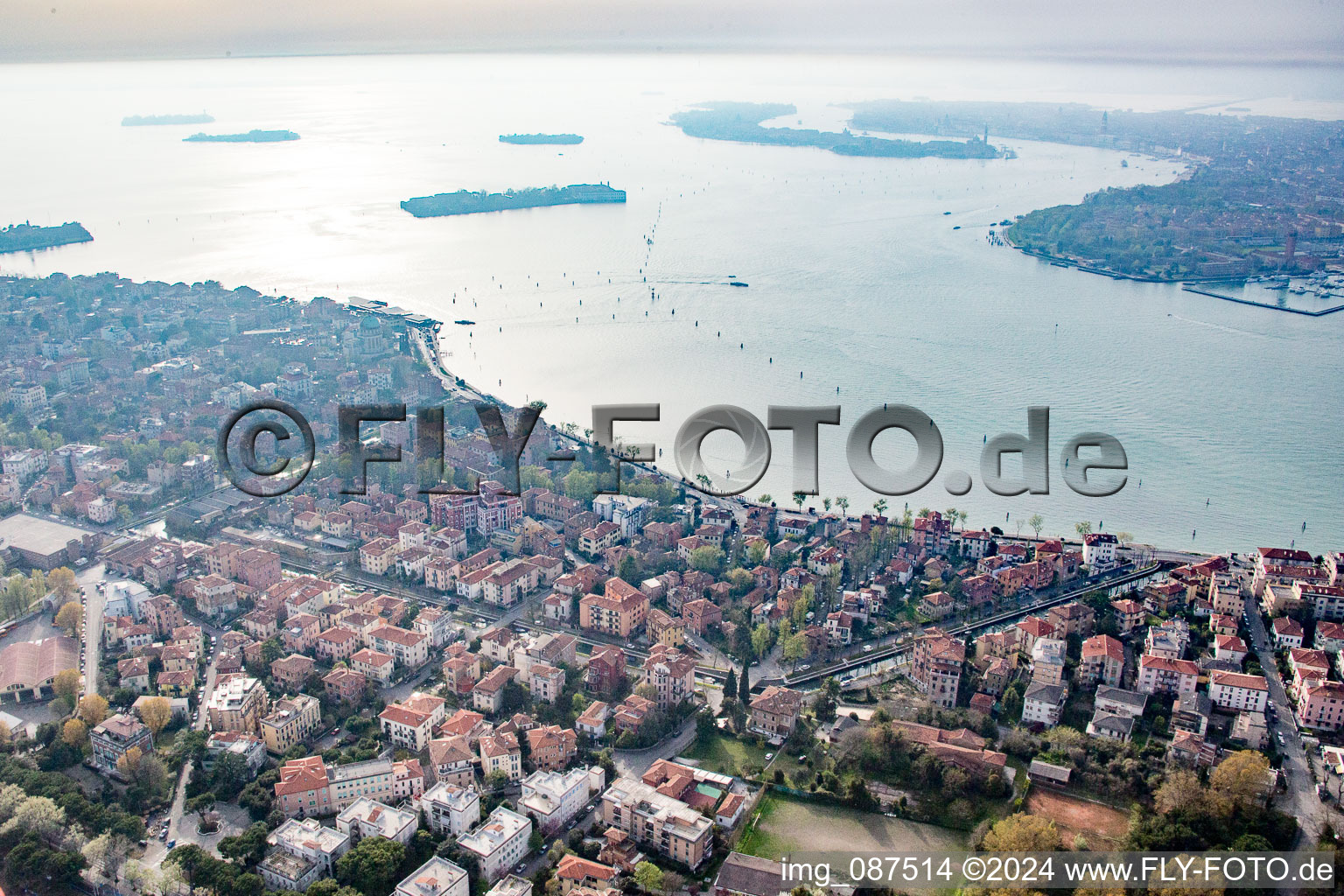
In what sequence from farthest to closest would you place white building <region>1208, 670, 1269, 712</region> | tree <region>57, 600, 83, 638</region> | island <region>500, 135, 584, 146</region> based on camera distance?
island <region>500, 135, 584, 146</region> → tree <region>57, 600, 83, 638</region> → white building <region>1208, 670, 1269, 712</region>

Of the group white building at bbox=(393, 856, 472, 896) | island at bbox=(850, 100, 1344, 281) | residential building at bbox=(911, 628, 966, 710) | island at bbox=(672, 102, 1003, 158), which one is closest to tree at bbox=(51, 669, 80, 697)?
white building at bbox=(393, 856, 472, 896)

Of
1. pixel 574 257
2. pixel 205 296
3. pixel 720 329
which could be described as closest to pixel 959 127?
pixel 574 257

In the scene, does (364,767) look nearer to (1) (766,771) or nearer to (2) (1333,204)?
(1) (766,771)

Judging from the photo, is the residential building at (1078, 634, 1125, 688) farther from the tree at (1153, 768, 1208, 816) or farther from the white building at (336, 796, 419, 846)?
the white building at (336, 796, 419, 846)

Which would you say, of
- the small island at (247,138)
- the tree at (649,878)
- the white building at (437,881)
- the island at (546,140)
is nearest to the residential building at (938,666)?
→ the tree at (649,878)

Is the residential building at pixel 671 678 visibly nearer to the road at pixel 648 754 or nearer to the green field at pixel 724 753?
the road at pixel 648 754

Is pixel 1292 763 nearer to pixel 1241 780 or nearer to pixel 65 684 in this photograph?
pixel 1241 780

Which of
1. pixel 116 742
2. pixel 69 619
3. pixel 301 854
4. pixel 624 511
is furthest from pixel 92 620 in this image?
pixel 624 511
